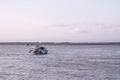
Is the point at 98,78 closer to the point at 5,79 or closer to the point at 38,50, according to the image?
the point at 5,79

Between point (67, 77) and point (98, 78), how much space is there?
13.5ft

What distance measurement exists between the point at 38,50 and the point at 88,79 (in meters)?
67.8

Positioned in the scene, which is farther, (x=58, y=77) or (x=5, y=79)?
(x=58, y=77)

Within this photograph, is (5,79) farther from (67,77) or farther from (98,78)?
(98,78)

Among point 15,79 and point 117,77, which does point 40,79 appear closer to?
point 15,79

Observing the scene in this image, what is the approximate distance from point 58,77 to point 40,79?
9.80ft

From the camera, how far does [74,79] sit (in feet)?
134

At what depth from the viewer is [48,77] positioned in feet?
141

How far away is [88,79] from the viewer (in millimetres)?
41062

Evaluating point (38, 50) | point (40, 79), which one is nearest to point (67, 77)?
point (40, 79)

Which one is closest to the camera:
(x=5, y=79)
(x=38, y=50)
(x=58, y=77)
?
(x=5, y=79)

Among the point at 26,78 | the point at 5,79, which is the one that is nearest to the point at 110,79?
the point at 26,78

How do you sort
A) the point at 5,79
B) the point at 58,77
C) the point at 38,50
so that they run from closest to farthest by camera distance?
the point at 5,79 → the point at 58,77 → the point at 38,50

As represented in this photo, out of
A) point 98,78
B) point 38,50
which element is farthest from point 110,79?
point 38,50
